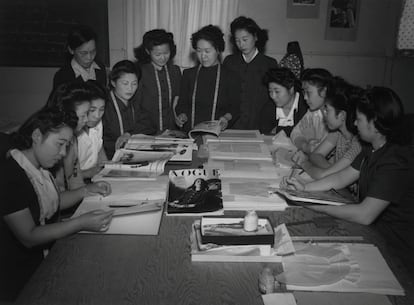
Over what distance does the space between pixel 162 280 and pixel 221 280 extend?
162 mm

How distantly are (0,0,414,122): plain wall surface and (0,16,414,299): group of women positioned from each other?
0.86 m

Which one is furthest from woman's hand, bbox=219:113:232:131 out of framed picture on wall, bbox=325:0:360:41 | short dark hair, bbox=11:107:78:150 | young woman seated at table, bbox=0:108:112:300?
framed picture on wall, bbox=325:0:360:41

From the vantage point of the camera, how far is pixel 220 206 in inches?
69.6

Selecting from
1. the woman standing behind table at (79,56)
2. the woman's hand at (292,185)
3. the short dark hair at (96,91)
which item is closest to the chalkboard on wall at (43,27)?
the woman standing behind table at (79,56)

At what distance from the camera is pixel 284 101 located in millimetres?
3049

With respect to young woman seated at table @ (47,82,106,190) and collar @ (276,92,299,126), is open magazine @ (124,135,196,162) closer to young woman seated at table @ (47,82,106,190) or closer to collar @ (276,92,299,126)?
young woman seated at table @ (47,82,106,190)

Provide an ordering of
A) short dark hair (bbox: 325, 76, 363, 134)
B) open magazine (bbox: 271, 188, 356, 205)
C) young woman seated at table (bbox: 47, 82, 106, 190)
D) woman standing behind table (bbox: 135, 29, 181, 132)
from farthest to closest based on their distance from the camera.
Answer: woman standing behind table (bbox: 135, 29, 181, 132), short dark hair (bbox: 325, 76, 363, 134), young woman seated at table (bbox: 47, 82, 106, 190), open magazine (bbox: 271, 188, 356, 205)

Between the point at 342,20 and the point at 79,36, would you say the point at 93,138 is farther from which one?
the point at 342,20

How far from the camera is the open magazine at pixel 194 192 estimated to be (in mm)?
1763

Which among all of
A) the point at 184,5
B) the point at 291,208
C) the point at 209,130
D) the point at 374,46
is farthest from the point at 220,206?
the point at 374,46

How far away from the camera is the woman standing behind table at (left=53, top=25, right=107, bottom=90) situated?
3.18m

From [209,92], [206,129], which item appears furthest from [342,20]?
[206,129]

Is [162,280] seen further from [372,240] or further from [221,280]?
[372,240]

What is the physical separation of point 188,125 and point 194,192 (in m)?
1.42
